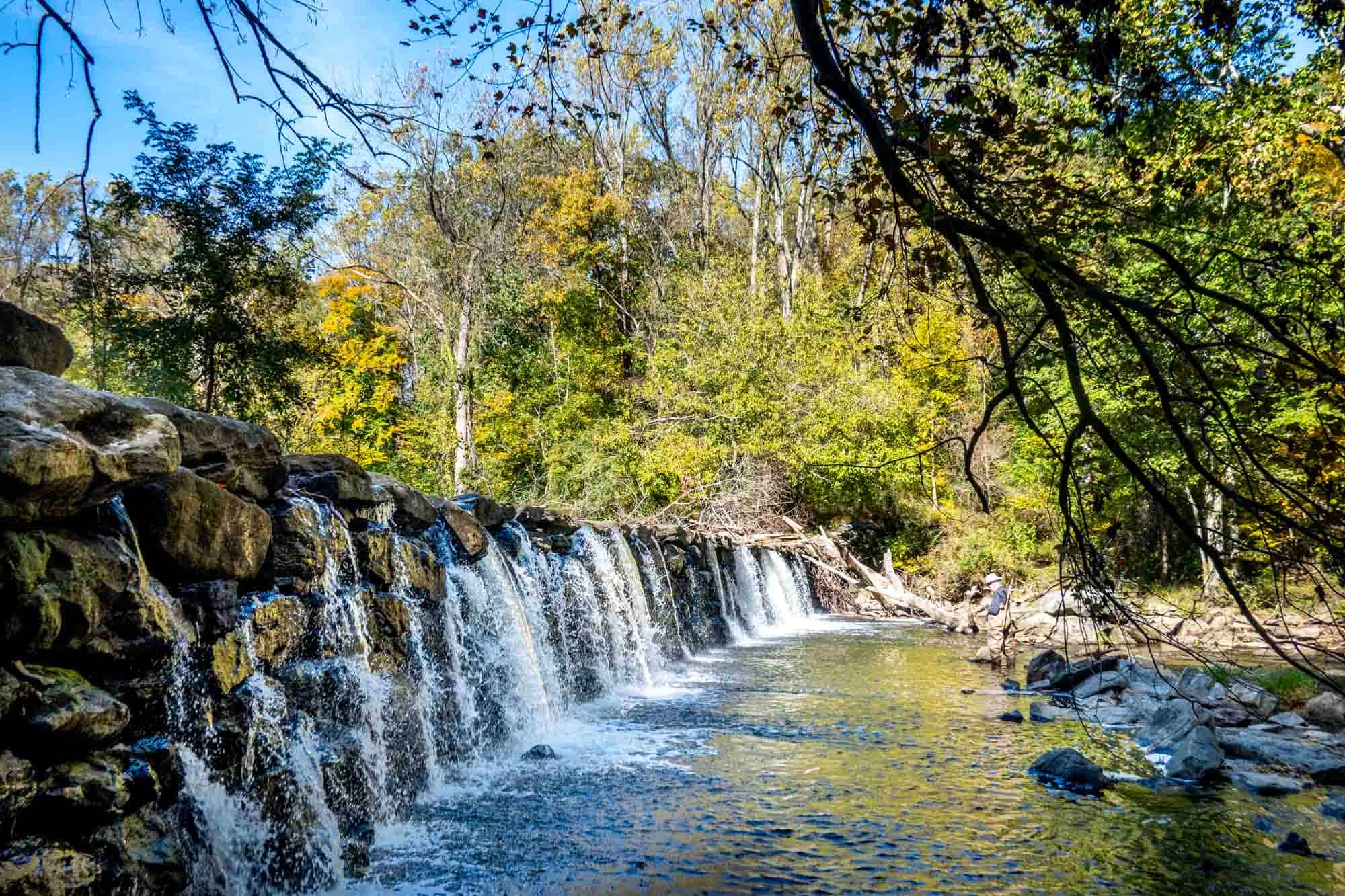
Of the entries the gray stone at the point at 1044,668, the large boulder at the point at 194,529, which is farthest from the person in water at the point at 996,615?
the large boulder at the point at 194,529

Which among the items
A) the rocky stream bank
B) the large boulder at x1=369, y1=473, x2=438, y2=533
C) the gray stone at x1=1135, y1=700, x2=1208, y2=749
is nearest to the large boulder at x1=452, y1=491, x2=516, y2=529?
the rocky stream bank

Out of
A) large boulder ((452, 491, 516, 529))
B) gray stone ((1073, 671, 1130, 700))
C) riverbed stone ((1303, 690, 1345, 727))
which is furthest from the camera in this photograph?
gray stone ((1073, 671, 1130, 700))

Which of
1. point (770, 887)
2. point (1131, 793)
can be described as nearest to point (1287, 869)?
point (1131, 793)

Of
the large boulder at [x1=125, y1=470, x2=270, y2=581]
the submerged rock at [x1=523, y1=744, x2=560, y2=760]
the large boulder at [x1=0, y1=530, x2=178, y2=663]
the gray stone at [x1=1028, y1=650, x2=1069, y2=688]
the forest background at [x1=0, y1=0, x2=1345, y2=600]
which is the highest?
the forest background at [x1=0, y1=0, x2=1345, y2=600]

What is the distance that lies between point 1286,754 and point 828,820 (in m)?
4.44

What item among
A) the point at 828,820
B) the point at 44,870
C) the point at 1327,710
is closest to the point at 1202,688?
the point at 1327,710

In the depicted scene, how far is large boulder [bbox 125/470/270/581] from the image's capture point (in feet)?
14.3

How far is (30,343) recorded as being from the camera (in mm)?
4262

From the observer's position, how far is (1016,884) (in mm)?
4574

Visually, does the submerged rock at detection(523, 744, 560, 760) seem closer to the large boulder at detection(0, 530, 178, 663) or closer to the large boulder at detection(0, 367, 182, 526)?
the large boulder at detection(0, 530, 178, 663)

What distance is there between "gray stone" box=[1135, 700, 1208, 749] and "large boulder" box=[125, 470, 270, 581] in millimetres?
7764

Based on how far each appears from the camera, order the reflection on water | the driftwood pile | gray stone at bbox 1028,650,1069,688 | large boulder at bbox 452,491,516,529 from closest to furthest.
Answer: the reflection on water → large boulder at bbox 452,491,516,529 → gray stone at bbox 1028,650,1069,688 → the driftwood pile

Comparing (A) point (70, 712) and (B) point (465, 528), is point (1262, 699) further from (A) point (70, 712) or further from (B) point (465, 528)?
(A) point (70, 712)

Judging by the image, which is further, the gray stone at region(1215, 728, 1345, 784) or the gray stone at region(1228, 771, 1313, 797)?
the gray stone at region(1215, 728, 1345, 784)
